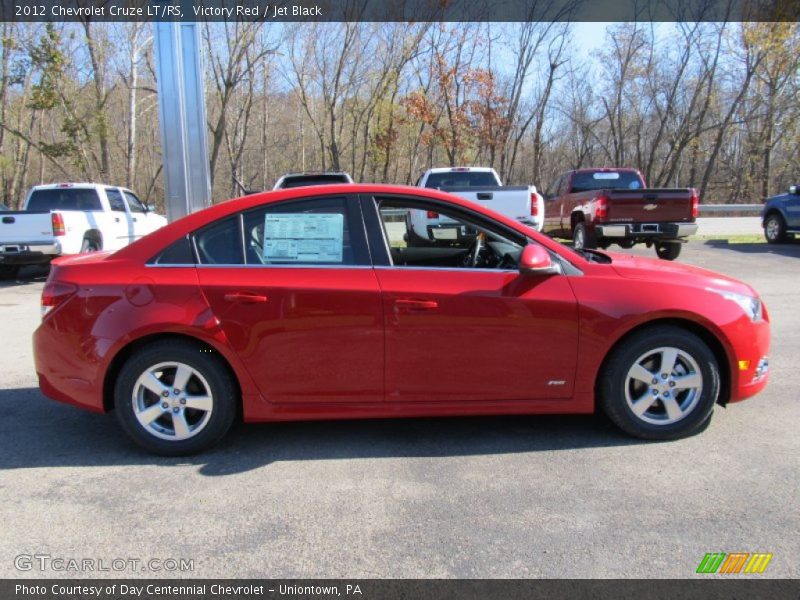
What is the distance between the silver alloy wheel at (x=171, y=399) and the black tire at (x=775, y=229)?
52.7ft

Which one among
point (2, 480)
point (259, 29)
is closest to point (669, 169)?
point (259, 29)

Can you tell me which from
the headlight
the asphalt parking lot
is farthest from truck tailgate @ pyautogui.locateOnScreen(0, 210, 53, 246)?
the headlight

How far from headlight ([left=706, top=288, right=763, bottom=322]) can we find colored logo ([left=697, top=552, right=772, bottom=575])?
1702 millimetres

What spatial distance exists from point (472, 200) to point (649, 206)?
14.2 ft

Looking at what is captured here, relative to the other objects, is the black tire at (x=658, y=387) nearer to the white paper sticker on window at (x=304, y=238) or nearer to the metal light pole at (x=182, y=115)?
the white paper sticker on window at (x=304, y=238)

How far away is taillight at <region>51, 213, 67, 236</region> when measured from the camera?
10664 millimetres

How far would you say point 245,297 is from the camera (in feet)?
11.6

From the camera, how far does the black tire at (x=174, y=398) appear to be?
3561 mm

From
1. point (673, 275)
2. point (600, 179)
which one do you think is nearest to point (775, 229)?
point (600, 179)

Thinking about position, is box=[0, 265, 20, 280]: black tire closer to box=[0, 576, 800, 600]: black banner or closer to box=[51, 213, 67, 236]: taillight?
box=[51, 213, 67, 236]: taillight

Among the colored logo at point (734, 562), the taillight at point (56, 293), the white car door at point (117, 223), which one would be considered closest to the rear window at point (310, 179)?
the white car door at point (117, 223)

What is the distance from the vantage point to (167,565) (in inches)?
102

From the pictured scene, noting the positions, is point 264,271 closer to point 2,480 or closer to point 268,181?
point 2,480

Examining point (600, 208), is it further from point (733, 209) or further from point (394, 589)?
point (733, 209)
